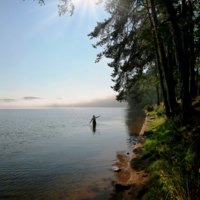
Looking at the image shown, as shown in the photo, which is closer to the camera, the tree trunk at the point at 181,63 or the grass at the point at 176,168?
the grass at the point at 176,168

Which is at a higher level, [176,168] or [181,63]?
[181,63]

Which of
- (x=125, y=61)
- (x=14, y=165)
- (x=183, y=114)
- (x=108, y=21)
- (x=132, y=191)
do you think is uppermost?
(x=108, y=21)

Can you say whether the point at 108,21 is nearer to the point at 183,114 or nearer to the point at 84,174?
the point at 183,114

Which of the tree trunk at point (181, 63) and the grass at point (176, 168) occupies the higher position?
the tree trunk at point (181, 63)

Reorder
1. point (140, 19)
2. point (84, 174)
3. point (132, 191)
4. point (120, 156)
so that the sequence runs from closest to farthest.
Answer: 1. point (132, 191)
2. point (84, 174)
3. point (120, 156)
4. point (140, 19)

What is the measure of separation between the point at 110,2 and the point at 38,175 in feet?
42.0

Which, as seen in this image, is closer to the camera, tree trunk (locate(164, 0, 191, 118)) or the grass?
the grass

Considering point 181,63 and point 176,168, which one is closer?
point 176,168

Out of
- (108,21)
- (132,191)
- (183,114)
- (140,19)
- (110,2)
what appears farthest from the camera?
(140,19)

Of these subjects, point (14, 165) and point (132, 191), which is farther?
point (14, 165)

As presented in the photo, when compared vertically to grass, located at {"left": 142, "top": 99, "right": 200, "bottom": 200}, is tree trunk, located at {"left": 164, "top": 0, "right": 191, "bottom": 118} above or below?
above

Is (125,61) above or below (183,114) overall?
above

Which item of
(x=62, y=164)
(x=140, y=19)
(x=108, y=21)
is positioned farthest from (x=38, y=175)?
(x=140, y=19)

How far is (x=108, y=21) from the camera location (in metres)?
12.7
